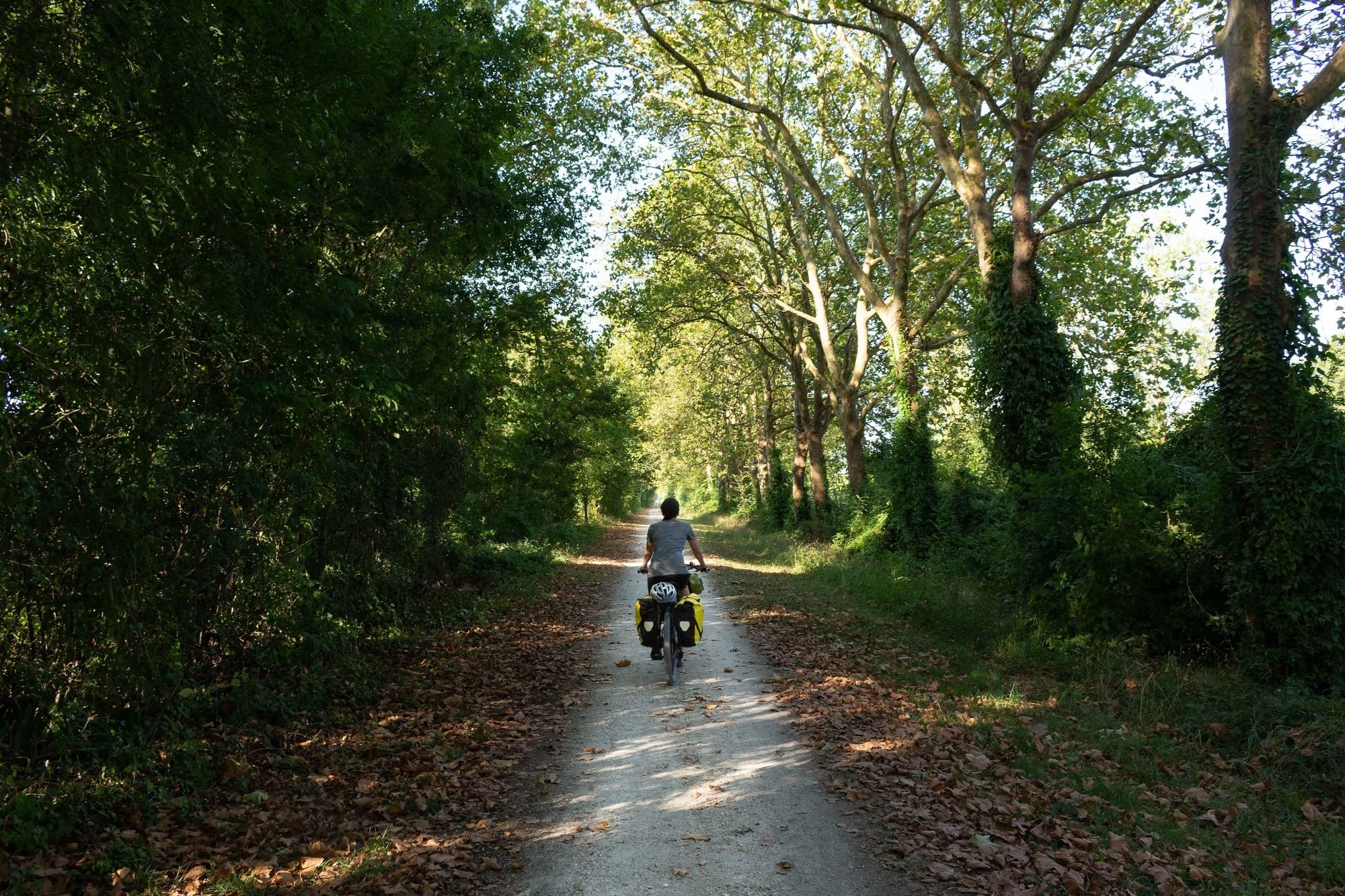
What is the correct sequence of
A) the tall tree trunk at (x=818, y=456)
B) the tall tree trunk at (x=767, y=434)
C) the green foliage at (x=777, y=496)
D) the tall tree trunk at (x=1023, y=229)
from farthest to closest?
the tall tree trunk at (x=767, y=434), the green foliage at (x=777, y=496), the tall tree trunk at (x=818, y=456), the tall tree trunk at (x=1023, y=229)

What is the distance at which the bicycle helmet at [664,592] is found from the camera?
9.59 m

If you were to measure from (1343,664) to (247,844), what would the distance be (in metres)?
9.89

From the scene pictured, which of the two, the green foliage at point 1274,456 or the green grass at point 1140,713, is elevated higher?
the green foliage at point 1274,456

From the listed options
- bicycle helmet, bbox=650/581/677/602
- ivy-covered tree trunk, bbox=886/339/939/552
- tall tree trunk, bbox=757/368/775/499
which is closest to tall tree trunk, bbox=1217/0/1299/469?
bicycle helmet, bbox=650/581/677/602

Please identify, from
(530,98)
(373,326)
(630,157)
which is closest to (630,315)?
(630,157)

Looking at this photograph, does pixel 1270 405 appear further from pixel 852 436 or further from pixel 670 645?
pixel 852 436

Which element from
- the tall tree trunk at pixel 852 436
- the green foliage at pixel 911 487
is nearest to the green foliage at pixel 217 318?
the green foliage at pixel 911 487

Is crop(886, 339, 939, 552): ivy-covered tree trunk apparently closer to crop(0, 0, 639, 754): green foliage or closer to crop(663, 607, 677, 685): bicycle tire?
crop(663, 607, 677, 685): bicycle tire

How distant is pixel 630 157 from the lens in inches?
727

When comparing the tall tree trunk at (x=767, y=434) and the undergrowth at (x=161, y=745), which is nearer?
the undergrowth at (x=161, y=745)

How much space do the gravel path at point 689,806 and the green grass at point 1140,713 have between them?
1818 millimetres

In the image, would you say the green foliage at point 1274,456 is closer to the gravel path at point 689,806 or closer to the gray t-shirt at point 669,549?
the gravel path at point 689,806

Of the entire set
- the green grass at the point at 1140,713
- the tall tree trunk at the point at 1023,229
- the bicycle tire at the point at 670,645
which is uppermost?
the tall tree trunk at the point at 1023,229

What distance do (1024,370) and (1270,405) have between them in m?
4.00
